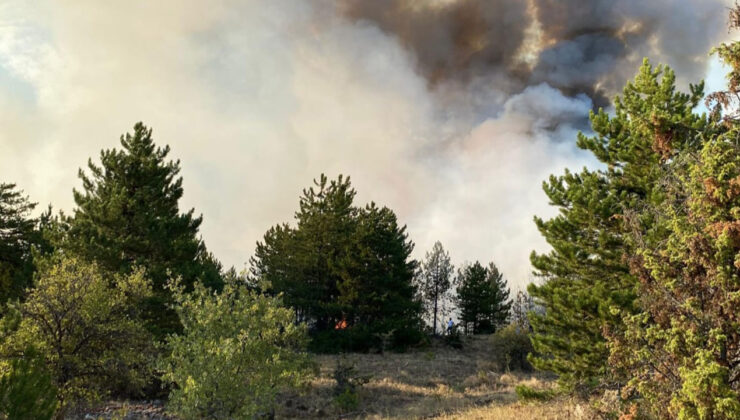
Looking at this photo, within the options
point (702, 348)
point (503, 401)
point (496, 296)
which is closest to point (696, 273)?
point (702, 348)

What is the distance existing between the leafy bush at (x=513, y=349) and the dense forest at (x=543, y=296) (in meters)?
0.15

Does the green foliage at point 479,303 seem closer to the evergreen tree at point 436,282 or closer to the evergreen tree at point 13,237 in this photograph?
the evergreen tree at point 436,282

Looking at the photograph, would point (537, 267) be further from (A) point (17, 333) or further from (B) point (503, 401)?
(A) point (17, 333)

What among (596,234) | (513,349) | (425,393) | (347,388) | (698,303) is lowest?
(425,393)

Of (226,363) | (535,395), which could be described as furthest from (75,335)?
(535,395)

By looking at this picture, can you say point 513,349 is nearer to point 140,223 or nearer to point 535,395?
point 535,395

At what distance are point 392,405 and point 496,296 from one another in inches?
1525

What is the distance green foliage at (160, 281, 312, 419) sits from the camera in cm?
1095

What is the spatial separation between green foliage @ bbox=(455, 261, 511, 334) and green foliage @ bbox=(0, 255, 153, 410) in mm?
44613

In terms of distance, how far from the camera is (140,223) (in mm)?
23281

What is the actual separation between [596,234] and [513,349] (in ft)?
61.9

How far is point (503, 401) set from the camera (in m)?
18.3

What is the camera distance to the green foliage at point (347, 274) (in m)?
36.7

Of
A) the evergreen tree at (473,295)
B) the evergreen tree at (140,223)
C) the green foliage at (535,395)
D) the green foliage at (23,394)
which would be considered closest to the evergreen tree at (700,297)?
the green foliage at (535,395)
